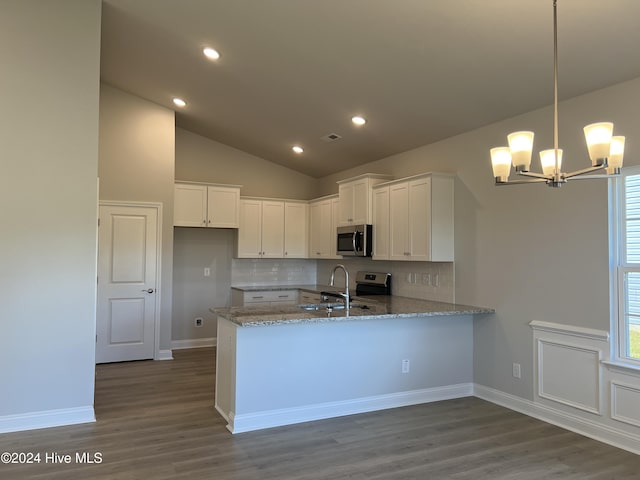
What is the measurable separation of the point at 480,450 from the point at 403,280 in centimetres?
249

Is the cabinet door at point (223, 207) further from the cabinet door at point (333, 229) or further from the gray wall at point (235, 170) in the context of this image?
→ the cabinet door at point (333, 229)

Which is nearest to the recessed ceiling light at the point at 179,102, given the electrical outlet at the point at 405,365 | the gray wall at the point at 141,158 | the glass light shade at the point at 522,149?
the gray wall at the point at 141,158

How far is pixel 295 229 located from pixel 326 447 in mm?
4345

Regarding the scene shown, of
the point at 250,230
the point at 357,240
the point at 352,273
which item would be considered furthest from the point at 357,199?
the point at 250,230

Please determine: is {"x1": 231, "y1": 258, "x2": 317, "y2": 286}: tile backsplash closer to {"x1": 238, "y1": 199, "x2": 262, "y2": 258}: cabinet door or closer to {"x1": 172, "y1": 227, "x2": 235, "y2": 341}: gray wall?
{"x1": 172, "y1": 227, "x2": 235, "y2": 341}: gray wall

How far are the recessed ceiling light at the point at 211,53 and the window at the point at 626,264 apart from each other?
350 cm

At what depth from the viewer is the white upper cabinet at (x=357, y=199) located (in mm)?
5629

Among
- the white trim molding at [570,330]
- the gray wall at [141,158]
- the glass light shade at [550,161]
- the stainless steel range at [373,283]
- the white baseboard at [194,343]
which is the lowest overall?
the white baseboard at [194,343]

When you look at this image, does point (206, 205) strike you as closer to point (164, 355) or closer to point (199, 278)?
point (199, 278)

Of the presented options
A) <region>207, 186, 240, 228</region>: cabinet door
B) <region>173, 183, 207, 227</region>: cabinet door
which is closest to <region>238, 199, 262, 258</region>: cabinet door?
<region>207, 186, 240, 228</region>: cabinet door

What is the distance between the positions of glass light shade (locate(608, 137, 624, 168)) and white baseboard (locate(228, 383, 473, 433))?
2778 mm

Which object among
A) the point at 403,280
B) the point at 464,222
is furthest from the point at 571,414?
the point at 403,280

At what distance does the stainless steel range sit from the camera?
576cm

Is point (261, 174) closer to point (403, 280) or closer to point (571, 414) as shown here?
point (403, 280)
